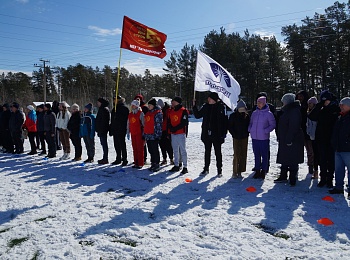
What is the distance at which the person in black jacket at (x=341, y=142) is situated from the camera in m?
5.33

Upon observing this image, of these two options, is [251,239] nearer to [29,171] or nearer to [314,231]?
[314,231]

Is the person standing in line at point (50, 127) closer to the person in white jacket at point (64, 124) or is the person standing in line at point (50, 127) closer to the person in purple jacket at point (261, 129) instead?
the person in white jacket at point (64, 124)

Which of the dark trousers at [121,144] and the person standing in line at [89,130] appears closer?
the dark trousers at [121,144]

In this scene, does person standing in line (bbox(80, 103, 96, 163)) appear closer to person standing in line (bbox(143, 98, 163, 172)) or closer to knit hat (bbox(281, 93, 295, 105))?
person standing in line (bbox(143, 98, 163, 172))

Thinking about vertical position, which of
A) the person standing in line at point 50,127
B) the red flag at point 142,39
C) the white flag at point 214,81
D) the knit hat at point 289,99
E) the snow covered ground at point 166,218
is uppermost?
the red flag at point 142,39

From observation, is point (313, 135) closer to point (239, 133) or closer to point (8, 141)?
point (239, 133)

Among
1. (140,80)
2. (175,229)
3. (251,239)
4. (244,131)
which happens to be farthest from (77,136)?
(140,80)

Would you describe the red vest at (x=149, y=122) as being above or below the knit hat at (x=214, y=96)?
below

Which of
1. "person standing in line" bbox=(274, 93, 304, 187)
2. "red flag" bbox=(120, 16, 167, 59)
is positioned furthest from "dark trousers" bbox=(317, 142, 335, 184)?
"red flag" bbox=(120, 16, 167, 59)

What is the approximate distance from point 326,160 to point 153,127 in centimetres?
422

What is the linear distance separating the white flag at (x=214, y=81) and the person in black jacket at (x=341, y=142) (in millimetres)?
2947

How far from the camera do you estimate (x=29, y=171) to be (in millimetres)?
8117

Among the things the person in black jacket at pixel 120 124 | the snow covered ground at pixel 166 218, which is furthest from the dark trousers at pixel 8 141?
the person in black jacket at pixel 120 124

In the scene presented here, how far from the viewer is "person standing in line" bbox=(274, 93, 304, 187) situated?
607 cm
